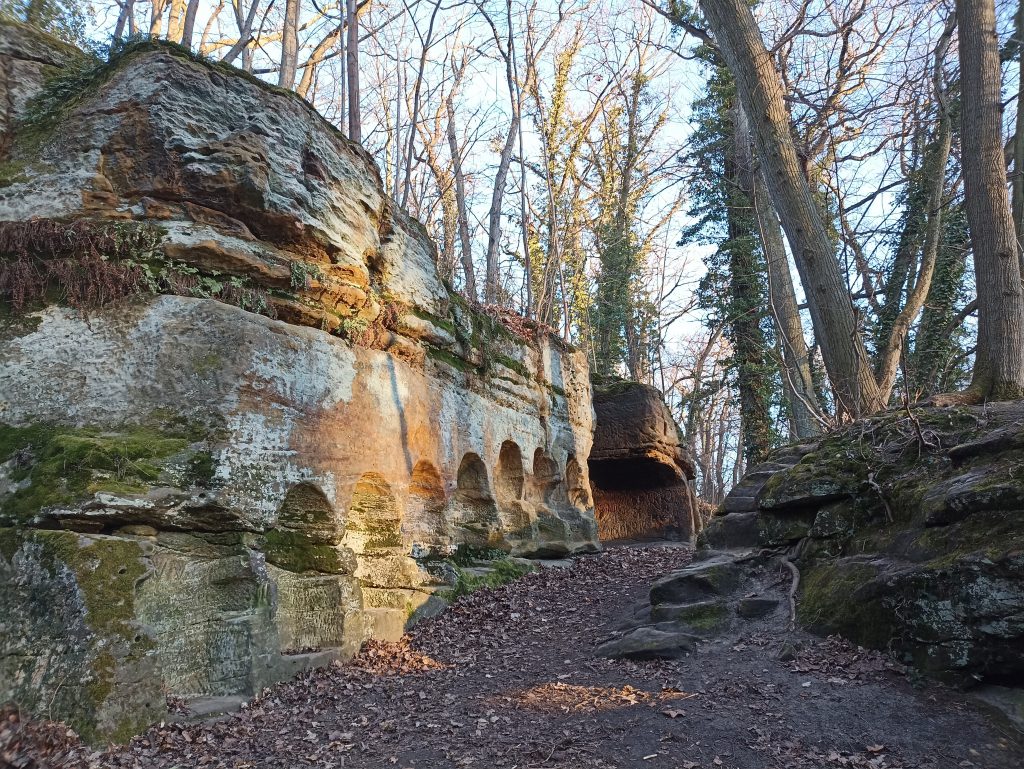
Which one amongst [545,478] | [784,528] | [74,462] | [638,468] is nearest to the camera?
[74,462]

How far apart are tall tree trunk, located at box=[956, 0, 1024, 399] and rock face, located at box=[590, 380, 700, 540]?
7959mm

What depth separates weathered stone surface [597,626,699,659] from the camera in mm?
5867

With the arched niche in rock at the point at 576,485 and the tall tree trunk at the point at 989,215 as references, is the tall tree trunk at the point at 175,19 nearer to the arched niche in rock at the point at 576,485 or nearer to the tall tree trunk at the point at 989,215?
the arched niche in rock at the point at 576,485

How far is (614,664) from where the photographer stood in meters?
5.99

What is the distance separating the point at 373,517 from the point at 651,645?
352 centimetres

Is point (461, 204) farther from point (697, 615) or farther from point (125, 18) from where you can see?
point (697, 615)

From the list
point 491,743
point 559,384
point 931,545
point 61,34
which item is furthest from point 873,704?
point 61,34

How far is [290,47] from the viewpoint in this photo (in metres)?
13.6

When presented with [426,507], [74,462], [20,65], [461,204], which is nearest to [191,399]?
[74,462]

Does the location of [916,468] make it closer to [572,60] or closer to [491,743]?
[491,743]

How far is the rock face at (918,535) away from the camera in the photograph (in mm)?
4312

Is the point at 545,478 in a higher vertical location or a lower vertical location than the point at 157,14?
lower

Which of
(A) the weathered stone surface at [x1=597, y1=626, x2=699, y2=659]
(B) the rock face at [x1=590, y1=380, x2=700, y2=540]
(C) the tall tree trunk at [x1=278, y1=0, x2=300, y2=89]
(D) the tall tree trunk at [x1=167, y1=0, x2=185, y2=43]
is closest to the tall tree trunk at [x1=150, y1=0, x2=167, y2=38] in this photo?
(D) the tall tree trunk at [x1=167, y1=0, x2=185, y2=43]

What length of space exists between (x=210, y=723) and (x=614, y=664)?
3.34 metres
